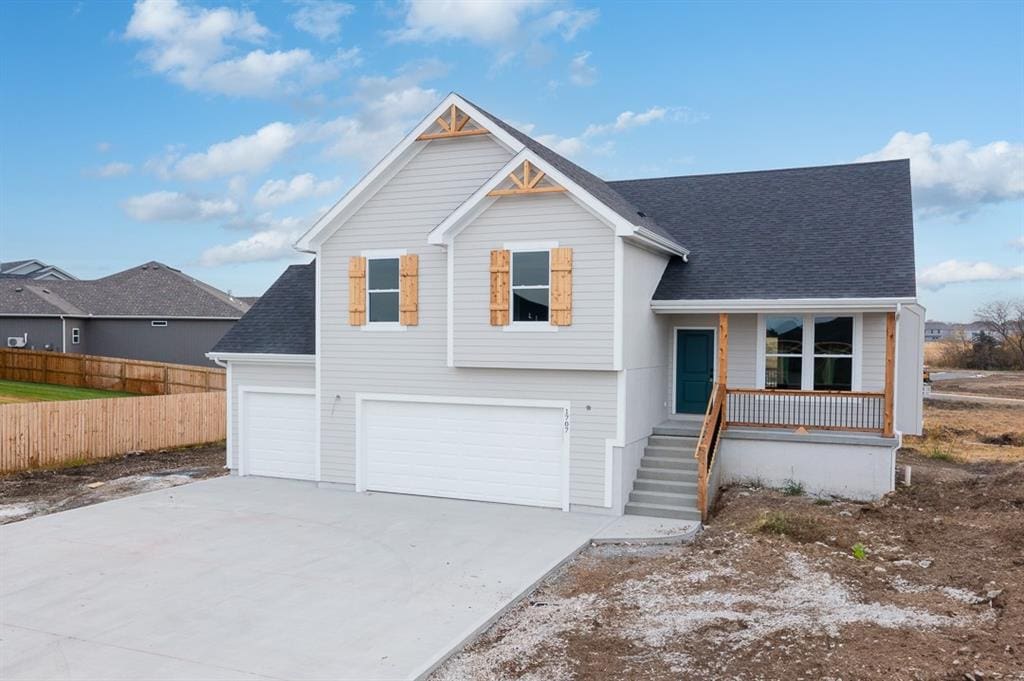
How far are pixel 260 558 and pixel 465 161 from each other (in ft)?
25.8

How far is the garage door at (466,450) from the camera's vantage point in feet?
43.4

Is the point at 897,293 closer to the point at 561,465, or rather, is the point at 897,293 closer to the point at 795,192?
the point at 795,192

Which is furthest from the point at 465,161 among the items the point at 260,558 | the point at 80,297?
the point at 80,297

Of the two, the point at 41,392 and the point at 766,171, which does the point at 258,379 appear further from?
the point at 41,392

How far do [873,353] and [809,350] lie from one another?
1139mm

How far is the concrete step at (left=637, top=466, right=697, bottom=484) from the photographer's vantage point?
13.1 meters

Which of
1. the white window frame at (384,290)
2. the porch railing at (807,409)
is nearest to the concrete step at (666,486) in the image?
the porch railing at (807,409)

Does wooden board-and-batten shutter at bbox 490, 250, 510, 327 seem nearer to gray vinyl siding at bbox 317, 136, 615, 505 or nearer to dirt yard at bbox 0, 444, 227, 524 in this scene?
gray vinyl siding at bbox 317, 136, 615, 505

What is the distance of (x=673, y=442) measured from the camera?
13.9 m

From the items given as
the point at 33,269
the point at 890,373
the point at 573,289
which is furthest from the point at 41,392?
the point at 33,269

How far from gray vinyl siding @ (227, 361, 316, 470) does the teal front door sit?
7.71 m

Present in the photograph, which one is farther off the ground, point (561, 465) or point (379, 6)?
point (379, 6)

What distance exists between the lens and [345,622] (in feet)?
25.7

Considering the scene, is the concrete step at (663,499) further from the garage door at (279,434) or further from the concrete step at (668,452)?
the garage door at (279,434)
